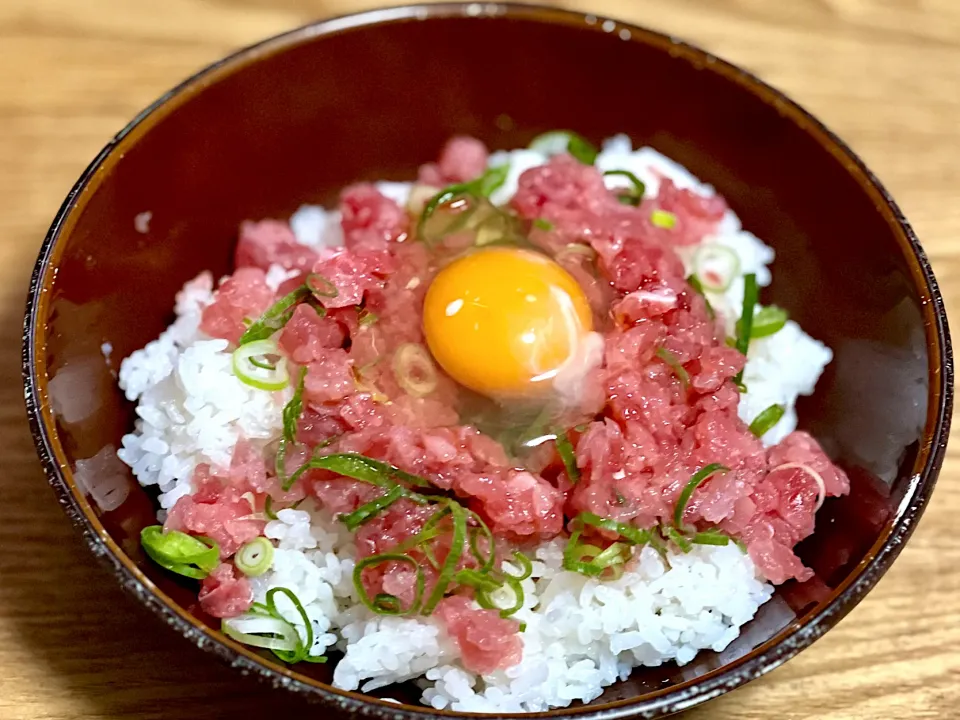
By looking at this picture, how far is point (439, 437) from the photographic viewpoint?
2.10m

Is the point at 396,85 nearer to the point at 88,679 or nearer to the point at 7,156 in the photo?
the point at 7,156

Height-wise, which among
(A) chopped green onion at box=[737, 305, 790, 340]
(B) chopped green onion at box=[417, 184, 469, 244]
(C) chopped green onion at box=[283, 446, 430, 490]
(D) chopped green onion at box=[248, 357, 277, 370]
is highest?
(B) chopped green onion at box=[417, 184, 469, 244]

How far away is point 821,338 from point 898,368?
1.15ft

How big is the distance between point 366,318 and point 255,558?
2.16 ft

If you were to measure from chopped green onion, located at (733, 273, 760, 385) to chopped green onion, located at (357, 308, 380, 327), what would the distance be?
99 cm

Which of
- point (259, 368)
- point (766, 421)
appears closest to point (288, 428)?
point (259, 368)

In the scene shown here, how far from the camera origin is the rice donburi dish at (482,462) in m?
2.03

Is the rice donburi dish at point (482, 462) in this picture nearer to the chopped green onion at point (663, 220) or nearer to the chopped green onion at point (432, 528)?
the chopped green onion at point (432, 528)

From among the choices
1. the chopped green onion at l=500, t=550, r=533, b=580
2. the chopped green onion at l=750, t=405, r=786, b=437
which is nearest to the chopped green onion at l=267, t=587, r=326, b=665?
the chopped green onion at l=500, t=550, r=533, b=580

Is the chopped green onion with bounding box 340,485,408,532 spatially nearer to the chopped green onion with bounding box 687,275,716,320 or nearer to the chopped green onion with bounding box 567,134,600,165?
the chopped green onion with bounding box 687,275,716,320

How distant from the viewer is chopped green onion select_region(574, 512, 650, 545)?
6.61ft

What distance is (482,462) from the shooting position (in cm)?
212

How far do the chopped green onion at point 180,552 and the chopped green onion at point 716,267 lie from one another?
1.55 meters

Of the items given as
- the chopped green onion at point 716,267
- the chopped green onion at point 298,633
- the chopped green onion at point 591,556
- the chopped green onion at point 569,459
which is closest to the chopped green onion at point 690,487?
the chopped green onion at point 591,556
